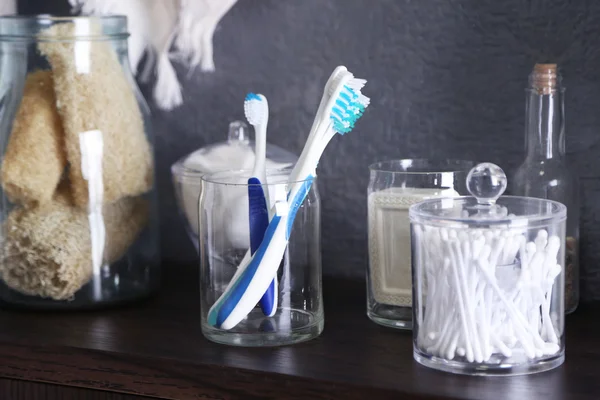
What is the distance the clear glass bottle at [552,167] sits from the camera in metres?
0.81

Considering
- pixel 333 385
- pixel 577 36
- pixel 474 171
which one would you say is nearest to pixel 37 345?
pixel 333 385

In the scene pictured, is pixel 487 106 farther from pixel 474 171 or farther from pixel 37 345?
pixel 37 345

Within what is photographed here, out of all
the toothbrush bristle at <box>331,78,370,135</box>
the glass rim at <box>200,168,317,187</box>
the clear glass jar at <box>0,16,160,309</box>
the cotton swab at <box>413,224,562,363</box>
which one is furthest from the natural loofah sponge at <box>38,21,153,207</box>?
the cotton swab at <box>413,224,562,363</box>

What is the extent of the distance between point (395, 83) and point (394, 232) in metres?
0.20

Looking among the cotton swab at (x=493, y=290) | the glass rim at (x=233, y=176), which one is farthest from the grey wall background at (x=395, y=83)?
the cotton swab at (x=493, y=290)

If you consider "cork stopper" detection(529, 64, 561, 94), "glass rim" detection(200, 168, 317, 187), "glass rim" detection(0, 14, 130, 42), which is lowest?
"glass rim" detection(200, 168, 317, 187)

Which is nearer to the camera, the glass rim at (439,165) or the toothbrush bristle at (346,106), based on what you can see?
the toothbrush bristle at (346,106)

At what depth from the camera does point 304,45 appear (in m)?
0.97

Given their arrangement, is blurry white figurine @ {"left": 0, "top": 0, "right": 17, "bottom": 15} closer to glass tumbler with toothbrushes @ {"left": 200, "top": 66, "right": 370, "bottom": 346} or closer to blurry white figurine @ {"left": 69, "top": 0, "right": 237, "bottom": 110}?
blurry white figurine @ {"left": 69, "top": 0, "right": 237, "bottom": 110}

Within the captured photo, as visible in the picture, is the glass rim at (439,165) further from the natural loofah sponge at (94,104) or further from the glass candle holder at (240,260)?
the natural loofah sponge at (94,104)

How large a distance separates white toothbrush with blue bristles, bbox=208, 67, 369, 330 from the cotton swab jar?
4.4 inches

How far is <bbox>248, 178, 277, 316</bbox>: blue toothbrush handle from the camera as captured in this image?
74 cm

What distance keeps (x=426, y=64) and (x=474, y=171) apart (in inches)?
10.4

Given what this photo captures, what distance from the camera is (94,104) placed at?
34.1 inches
